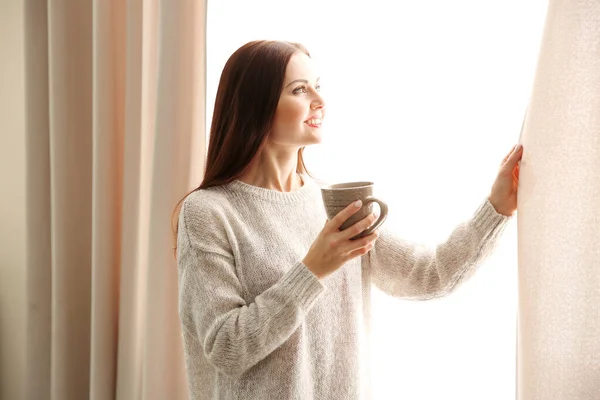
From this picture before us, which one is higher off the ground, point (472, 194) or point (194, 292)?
point (472, 194)

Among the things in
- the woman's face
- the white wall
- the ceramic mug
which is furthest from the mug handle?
the white wall

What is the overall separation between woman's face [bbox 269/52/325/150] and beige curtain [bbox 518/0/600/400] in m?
0.40

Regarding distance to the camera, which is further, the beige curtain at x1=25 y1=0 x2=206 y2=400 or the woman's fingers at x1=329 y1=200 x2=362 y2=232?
the beige curtain at x1=25 y1=0 x2=206 y2=400

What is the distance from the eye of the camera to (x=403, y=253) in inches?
46.9

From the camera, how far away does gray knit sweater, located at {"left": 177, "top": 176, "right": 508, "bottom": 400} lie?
3.30 feet

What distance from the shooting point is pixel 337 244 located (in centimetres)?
97

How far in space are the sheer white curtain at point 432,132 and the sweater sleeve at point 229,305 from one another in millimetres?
327

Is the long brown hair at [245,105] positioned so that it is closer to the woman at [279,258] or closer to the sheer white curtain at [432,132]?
the woman at [279,258]

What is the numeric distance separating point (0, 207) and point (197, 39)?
1.14 m

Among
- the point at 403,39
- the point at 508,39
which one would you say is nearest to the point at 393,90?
the point at 403,39

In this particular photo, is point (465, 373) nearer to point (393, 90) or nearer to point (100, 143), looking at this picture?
point (393, 90)

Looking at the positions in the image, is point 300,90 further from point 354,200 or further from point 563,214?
point 563,214

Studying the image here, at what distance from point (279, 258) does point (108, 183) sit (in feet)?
2.10

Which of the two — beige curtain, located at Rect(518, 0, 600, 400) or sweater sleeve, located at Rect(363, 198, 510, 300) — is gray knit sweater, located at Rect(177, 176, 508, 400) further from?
beige curtain, located at Rect(518, 0, 600, 400)
